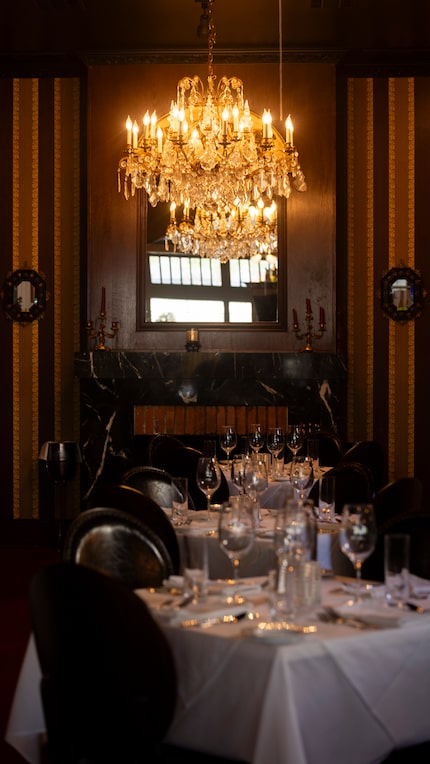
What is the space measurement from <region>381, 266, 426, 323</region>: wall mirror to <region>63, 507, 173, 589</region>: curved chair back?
6178 millimetres

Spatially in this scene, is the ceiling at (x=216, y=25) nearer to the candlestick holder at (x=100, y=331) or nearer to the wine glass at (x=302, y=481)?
the candlestick holder at (x=100, y=331)

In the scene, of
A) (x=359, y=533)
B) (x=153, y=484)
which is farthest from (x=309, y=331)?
(x=359, y=533)

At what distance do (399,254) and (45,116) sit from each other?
335cm

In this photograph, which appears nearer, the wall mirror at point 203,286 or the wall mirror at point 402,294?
the wall mirror at point 203,286

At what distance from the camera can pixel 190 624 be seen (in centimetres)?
282

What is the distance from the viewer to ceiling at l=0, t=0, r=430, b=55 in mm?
8055

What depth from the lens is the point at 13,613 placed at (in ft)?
21.0

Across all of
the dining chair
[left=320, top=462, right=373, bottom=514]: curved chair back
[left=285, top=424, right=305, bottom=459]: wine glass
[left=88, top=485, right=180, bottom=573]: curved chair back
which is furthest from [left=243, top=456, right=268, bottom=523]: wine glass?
[left=285, top=424, right=305, bottom=459]: wine glass

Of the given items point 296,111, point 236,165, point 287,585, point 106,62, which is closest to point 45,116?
point 106,62

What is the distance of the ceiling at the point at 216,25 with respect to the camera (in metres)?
8.05

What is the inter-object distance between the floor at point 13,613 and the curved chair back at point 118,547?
113cm

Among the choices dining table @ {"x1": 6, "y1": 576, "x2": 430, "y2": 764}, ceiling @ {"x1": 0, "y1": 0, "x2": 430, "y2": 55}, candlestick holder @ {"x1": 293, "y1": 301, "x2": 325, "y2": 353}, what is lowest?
dining table @ {"x1": 6, "y1": 576, "x2": 430, "y2": 764}

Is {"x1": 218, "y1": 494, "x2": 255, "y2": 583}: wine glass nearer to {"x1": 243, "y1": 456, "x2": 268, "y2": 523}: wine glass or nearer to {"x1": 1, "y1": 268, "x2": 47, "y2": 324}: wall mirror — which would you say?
{"x1": 243, "y1": 456, "x2": 268, "y2": 523}: wine glass

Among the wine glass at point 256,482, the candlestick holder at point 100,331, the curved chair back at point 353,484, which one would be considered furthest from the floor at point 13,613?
the curved chair back at point 353,484
